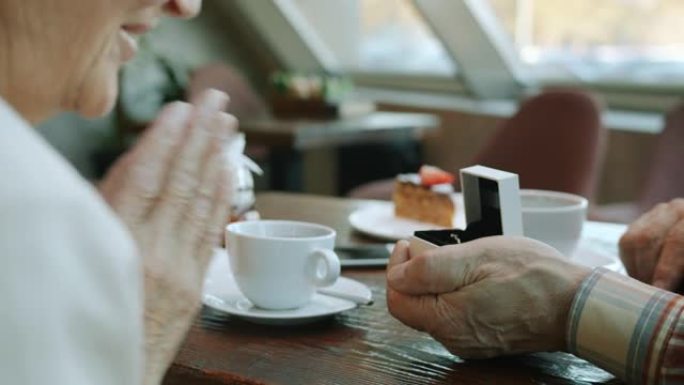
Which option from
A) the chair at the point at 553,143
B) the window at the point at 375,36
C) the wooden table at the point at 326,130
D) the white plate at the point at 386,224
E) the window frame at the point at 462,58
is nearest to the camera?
the white plate at the point at 386,224

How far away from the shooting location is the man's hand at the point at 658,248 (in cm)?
130

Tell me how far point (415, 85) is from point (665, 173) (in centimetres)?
270

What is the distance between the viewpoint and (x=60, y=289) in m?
0.56

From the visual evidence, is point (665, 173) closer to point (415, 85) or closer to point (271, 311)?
point (271, 311)

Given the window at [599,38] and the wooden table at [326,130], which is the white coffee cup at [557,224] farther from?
the window at [599,38]

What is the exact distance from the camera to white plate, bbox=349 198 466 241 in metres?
1.74

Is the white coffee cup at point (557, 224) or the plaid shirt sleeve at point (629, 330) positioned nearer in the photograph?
the plaid shirt sleeve at point (629, 330)

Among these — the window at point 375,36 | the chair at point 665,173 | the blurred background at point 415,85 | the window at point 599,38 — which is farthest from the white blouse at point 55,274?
the window at point 375,36

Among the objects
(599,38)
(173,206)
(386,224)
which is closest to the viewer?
(173,206)

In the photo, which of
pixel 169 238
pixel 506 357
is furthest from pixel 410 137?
pixel 169 238

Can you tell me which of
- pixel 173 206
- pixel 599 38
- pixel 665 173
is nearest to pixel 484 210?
pixel 173 206

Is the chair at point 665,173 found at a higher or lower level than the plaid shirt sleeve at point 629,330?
lower

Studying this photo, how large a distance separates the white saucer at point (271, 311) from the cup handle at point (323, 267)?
37 mm

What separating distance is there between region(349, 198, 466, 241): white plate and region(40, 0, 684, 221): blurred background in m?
1.16
